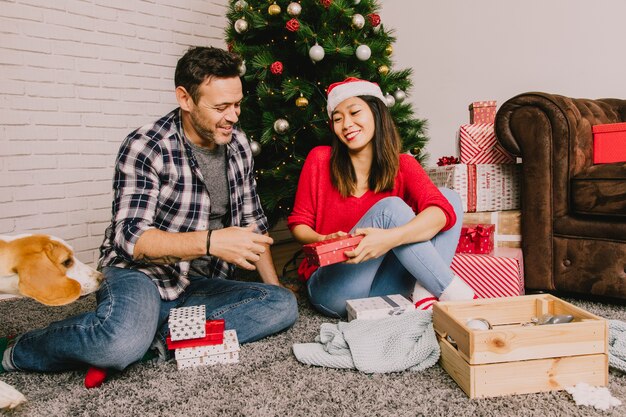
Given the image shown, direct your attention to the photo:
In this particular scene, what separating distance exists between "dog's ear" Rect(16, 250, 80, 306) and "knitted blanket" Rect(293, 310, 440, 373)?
65cm

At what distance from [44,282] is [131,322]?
26 cm

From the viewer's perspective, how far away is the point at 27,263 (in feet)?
4.02

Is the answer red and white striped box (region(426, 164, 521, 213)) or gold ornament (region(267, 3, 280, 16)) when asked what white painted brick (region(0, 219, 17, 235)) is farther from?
red and white striped box (region(426, 164, 521, 213))

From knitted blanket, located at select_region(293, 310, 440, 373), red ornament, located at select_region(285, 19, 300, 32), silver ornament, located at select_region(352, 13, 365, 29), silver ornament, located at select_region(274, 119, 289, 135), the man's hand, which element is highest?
silver ornament, located at select_region(352, 13, 365, 29)

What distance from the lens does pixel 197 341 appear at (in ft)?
4.75

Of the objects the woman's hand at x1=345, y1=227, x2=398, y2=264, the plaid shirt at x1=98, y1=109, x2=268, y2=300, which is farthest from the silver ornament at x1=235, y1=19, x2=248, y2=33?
the woman's hand at x1=345, y1=227, x2=398, y2=264

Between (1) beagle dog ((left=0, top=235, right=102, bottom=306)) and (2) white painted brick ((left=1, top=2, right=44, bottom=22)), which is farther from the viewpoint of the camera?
(2) white painted brick ((left=1, top=2, right=44, bottom=22))

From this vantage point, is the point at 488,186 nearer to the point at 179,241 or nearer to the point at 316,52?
the point at 316,52

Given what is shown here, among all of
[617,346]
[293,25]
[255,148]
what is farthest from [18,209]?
[617,346]

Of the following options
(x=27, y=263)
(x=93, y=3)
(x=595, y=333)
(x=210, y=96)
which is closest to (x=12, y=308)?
(x=27, y=263)

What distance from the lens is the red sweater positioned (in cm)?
Result: 182

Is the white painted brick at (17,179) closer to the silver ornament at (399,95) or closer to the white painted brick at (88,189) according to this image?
the white painted brick at (88,189)

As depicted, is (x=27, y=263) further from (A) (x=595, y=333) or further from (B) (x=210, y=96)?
(A) (x=595, y=333)

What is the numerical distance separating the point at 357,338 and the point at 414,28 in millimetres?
2873
